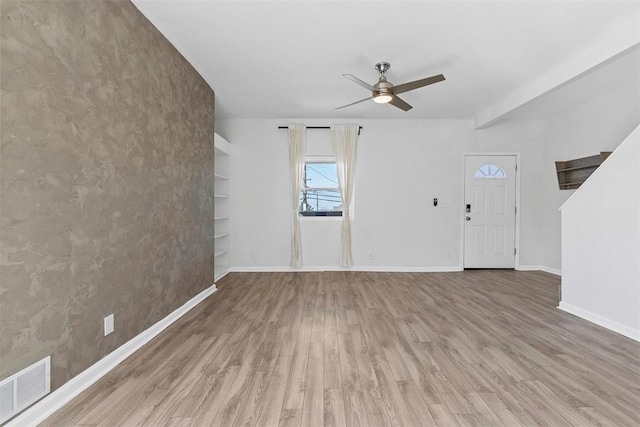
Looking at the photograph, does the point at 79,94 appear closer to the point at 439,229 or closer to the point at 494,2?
the point at 494,2

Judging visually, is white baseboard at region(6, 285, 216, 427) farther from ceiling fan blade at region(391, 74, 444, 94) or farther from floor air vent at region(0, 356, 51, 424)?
ceiling fan blade at region(391, 74, 444, 94)

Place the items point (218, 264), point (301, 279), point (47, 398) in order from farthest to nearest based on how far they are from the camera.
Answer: point (218, 264)
point (301, 279)
point (47, 398)

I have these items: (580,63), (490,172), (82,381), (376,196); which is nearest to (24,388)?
(82,381)

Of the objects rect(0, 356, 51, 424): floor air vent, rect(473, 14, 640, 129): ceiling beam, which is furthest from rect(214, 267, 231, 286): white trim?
rect(473, 14, 640, 129): ceiling beam

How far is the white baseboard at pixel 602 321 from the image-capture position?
2.35 metres

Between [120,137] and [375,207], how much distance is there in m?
3.84

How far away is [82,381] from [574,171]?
20.0 feet

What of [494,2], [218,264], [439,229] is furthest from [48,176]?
[439,229]

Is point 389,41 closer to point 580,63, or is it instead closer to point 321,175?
point 580,63

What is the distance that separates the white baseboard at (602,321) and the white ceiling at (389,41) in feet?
7.83

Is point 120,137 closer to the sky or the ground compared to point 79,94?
closer to the ground

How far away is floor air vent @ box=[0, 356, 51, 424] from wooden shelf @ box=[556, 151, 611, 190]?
5.83m

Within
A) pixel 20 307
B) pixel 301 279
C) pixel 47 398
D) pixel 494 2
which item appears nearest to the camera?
pixel 20 307

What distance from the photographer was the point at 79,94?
167 centimetres
